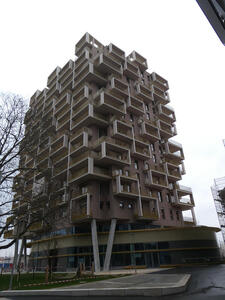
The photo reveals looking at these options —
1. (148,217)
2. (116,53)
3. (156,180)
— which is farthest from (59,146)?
(116,53)

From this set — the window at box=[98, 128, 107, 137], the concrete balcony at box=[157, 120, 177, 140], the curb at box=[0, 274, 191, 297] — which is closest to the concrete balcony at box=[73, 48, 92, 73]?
the window at box=[98, 128, 107, 137]

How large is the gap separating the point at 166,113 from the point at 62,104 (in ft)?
80.0

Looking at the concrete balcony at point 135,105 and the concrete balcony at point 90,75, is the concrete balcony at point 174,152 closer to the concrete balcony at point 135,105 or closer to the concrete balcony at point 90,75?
the concrete balcony at point 135,105

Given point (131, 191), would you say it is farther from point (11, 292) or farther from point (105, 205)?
point (11, 292)

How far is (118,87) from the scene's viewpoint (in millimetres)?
42844

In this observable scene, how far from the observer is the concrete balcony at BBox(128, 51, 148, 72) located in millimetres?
50975

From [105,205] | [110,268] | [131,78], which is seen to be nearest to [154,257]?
[110,268]

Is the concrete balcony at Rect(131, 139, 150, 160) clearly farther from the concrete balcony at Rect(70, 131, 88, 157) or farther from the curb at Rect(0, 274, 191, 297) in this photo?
the curb at Rect(0, 274, 191, 297)

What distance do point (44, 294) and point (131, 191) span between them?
81.7 ft

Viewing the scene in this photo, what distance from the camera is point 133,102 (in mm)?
43938

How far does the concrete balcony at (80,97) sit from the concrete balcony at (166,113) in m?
18.1

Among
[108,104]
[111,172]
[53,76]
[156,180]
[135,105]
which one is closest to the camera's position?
[111,172]

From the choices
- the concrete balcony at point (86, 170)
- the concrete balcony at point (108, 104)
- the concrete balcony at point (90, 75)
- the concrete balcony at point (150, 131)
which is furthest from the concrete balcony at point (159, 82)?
the concrete balcony at point (86, 170)

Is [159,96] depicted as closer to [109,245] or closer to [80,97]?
[80,97]
